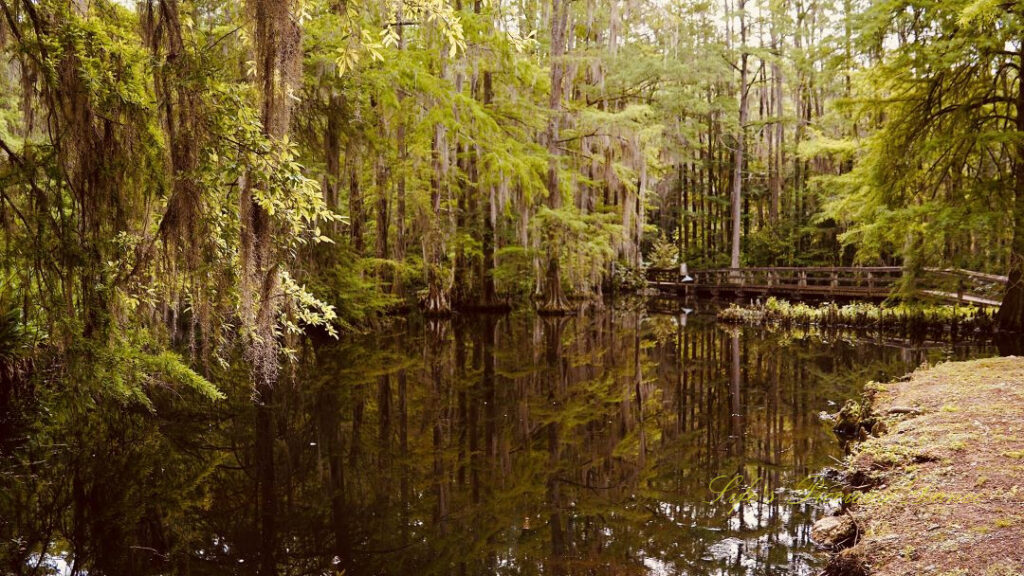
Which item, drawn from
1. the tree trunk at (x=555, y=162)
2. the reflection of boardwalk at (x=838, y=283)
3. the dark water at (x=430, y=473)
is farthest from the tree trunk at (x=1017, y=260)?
the tree trunk at (x=555, y=162)

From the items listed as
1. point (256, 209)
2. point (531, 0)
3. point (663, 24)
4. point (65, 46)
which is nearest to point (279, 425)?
point (256, 209)

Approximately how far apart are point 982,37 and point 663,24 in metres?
17.5

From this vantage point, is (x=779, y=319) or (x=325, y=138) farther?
(x=779, y=319)

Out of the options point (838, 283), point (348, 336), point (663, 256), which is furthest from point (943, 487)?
point (663, 256)

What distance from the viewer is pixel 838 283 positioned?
826 inches

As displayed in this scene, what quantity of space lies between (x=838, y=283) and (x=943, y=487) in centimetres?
1925

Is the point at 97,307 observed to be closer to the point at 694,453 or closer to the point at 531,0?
the point at 694,453

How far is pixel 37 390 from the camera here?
7426mm

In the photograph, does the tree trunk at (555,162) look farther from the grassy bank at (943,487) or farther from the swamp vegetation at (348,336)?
the grassy bank at (943,487)

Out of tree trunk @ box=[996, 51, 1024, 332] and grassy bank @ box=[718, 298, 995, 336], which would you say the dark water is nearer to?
tree trunk @ box=[996, 51, 1024, 332]

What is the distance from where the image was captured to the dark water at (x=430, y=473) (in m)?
3.98

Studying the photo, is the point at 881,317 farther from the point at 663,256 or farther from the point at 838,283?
the point at 663,256

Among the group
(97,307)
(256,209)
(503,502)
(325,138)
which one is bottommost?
(503,502)

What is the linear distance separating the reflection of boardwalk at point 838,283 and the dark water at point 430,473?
5.29 m
